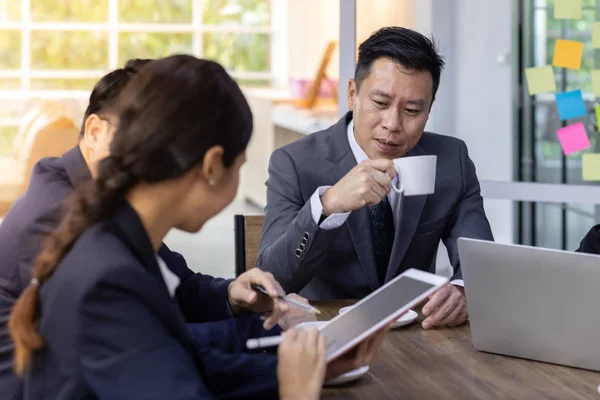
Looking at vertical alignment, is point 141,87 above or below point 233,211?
above

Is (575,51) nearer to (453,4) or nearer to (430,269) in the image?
(453,4)

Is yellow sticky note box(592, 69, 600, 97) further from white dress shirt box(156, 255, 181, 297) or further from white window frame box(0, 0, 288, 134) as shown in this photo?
white window frame box(0, 0, 288, 134)

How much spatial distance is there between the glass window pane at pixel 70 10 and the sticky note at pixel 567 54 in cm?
662

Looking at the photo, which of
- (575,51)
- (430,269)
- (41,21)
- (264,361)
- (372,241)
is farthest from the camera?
(41,21)

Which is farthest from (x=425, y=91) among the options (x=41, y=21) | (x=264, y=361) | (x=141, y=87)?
(x=41, y=21)

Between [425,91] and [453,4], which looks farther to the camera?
[453,4]

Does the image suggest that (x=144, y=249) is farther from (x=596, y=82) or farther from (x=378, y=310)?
(x=596, y=82)

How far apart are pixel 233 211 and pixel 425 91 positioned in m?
5.37

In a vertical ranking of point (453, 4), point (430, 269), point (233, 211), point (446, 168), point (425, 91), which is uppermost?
point (453, 4)

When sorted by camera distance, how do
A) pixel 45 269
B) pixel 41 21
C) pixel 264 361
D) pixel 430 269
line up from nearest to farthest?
pixel 45 269 → pixel 264 361 → pixel 430 269 → pixel 41 21

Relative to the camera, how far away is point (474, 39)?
339 centimetres

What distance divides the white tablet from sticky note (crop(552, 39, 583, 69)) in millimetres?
2043

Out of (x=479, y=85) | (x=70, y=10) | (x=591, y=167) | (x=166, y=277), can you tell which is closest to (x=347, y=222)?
(x=166, y=277)

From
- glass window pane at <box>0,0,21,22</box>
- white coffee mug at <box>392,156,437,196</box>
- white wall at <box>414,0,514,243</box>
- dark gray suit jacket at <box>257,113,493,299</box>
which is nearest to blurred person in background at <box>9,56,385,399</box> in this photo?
white coffee mug at <box>392,156,437,196</box>
